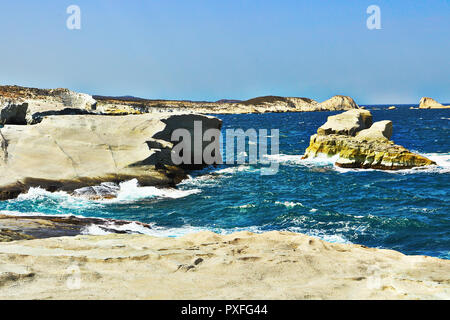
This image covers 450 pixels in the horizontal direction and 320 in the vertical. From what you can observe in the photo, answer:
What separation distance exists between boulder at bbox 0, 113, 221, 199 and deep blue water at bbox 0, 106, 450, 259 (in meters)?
0.98

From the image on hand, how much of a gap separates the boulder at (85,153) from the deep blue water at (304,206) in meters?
0.98

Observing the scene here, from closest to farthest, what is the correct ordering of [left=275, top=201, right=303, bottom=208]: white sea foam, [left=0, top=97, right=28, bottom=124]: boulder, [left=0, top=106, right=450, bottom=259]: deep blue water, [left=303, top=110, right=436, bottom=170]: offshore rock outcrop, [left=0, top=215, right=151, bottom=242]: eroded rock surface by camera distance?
[left=0, top=215, right=151, bottom=242]: eroded rock surface < [left=0, top=106, right=450, bottom=259]: deep blue water < [left=275, top=201, right=303, bottom=208]: white sea foam < [left=303, top=110, right=436, bottom=170]: offshore rock outcrop < [left=0, top=97, right=28, bottom=124]: boulder

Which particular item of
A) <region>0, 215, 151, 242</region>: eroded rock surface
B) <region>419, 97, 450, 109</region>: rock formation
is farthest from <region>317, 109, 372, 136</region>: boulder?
<region>419, 97, 450, 109</region>: rock formation

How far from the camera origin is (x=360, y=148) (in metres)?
25.9

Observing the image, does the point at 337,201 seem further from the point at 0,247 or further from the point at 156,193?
the point at 0,247

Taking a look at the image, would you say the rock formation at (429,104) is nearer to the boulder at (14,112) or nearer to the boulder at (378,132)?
the boulder at (378,132)

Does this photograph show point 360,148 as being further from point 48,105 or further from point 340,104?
point 340,104

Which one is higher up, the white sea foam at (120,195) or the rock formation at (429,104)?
the rock formation at (429,104)

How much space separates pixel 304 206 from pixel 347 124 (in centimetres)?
1834

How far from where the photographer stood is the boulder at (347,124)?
31422mm

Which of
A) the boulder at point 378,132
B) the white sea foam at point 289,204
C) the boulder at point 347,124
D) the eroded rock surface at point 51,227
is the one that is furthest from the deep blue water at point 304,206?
the boulder at point 347,124

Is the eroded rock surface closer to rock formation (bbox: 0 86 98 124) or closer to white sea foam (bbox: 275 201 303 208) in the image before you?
white sea foam (bbox: 275 201 303 208)

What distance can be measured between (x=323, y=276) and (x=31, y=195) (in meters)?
15.5

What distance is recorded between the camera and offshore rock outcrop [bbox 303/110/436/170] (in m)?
24.7
